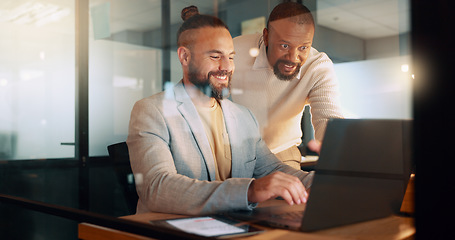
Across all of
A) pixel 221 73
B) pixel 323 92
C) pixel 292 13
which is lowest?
pixel 323 92

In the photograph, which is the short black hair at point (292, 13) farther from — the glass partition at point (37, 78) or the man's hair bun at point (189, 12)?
the glass partition at point (37, 78)

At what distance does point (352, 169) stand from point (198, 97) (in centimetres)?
94

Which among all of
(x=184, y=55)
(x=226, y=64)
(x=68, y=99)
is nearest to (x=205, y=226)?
(x=226, y=64)

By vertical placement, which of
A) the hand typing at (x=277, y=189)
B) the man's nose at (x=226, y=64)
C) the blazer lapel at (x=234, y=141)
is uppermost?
the man's nose at (x=226, y=64)

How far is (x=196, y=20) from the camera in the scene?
173 centimetres

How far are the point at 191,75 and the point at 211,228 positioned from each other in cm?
93

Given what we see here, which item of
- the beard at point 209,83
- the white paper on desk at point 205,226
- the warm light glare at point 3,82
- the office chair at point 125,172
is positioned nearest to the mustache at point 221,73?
the beard at point 209,83

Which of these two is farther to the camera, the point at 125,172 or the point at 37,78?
the point at 37,78

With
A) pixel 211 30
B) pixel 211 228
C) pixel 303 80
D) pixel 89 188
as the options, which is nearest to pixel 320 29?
pixel 303 80

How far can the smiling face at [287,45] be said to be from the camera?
154 centimetres

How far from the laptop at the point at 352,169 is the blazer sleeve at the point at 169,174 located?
0.25 metres

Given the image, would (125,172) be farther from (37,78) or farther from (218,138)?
(37,78)

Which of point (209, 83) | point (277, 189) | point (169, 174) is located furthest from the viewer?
point (209, 83)

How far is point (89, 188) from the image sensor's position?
10.0 ft
